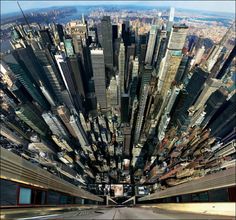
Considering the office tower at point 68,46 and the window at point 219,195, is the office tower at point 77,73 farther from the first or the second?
the window at point 219,195

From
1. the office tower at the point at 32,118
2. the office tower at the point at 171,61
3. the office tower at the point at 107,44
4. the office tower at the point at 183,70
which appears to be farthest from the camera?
the office tower at the point at 107,44

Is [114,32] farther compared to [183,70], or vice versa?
[114,32]

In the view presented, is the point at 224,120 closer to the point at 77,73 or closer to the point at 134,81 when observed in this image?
the point at 134,81

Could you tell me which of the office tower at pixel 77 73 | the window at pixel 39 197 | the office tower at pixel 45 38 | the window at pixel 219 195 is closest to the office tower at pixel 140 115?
the office tower at pixel 77 73

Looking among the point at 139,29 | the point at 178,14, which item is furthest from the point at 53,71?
the point at 178,14

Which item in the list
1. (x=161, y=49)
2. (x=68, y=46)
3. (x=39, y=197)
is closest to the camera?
(x=39, y=197)

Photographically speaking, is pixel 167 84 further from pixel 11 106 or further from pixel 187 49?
pixel 11 106

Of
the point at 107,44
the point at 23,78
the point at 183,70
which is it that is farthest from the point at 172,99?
the point at 23,78
